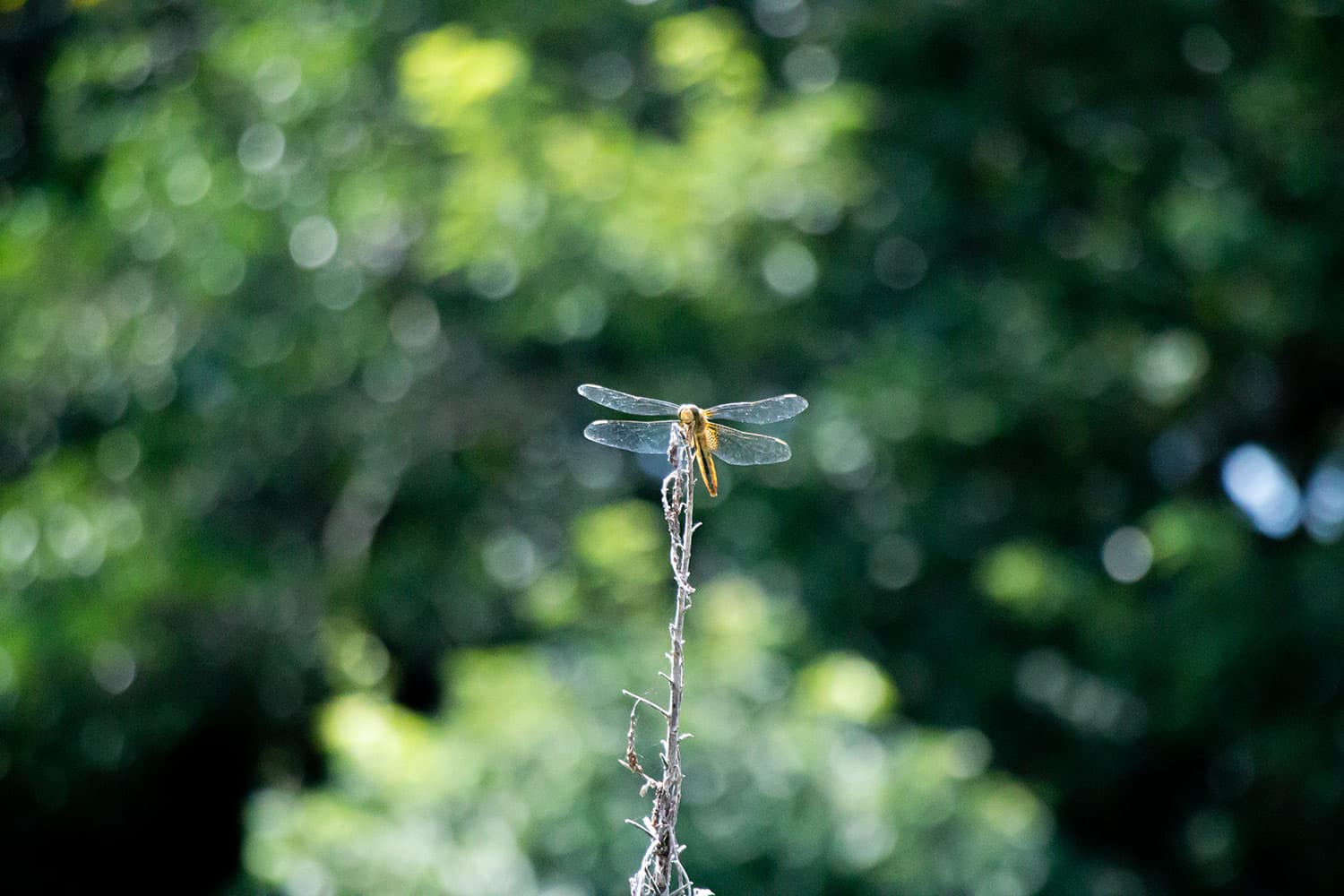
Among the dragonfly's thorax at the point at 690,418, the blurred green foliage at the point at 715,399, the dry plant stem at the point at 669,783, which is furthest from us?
the blurred green foliage at the point at 715,399

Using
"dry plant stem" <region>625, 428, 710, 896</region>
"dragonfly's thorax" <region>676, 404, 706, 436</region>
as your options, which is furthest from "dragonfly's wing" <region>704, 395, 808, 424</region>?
"dry plant stem" <region>625, 428, 710, 896</region>

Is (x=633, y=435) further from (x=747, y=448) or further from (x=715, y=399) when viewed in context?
(x=715, y=399)

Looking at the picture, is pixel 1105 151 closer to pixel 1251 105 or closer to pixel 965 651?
pixel 1251 105

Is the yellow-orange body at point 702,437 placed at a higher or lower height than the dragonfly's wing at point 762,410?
higher

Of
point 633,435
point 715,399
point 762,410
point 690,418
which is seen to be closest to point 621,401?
point 633,435

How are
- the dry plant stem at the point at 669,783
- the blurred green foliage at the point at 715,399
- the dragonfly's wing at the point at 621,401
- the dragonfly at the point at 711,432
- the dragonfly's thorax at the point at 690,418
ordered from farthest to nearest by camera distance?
the blurred green foliage at the point at 715,399 → the dragonfly's wing at the point at 621,401 → the dragonfly at the point at 711,432 → the dragonfly's thorax at the point at 690,418 → the dry plant stem at the point at 669,783

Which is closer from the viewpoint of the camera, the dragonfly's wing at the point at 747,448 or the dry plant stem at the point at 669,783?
the dry plant stem at the point at 669,783

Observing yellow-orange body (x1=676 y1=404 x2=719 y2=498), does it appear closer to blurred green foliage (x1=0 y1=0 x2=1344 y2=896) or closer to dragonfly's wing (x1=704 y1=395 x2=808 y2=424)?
dragonfly's wing (x1=704 y1=395 x2=808 y2=424)

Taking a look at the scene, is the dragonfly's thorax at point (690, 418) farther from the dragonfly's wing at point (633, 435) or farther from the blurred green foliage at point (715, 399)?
the blurred green foliage at point (715, 399)

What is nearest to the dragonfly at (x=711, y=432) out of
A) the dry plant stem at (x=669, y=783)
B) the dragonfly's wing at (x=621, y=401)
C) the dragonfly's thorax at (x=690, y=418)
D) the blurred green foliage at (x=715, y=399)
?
the dragonfly's wing at (x=621, y=401)
